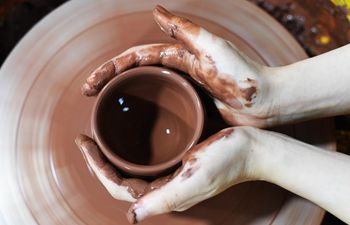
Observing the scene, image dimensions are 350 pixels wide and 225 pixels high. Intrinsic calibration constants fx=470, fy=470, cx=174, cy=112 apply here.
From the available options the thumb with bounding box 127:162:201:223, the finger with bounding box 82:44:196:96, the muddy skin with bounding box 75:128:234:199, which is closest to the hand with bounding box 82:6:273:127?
the finger with bounding box 82:44:196:96

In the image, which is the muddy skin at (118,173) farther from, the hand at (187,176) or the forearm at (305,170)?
the forearm at (305,170)

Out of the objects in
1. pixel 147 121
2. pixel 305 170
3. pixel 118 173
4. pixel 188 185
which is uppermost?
pixel 147 121

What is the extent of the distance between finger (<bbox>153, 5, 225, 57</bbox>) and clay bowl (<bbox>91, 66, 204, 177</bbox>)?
4.8 inches

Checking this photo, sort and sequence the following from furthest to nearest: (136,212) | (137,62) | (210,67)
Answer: (137,62)
(210,67)
(136,212)

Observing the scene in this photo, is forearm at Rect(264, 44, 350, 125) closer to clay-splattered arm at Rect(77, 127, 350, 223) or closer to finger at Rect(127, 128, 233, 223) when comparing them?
clay-splattered arm at Rect(77, 127, 350, 223)

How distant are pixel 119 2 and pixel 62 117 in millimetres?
484

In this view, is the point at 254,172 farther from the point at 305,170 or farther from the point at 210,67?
the point at 210,67

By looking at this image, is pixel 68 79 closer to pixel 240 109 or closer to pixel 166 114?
pixel 166 114

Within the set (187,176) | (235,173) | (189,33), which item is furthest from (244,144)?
(189,33)

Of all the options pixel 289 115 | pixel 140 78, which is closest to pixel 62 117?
pixel 140 78

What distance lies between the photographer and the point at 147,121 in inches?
62.1

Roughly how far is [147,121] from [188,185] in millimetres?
395

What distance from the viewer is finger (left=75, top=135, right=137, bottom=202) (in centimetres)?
134

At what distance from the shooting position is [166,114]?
1.57 metres
